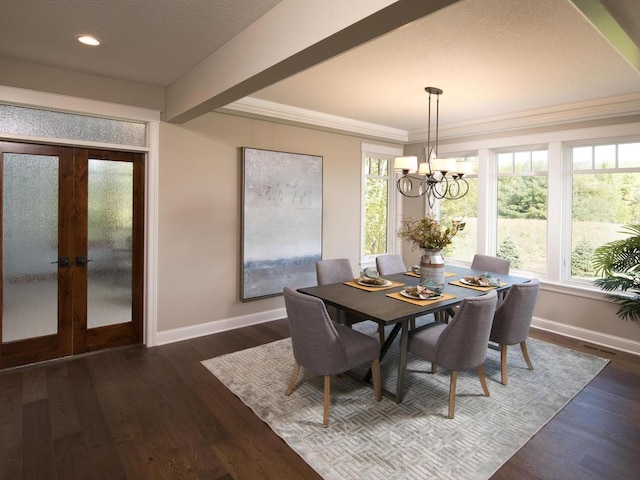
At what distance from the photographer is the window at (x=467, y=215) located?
527 centimetres

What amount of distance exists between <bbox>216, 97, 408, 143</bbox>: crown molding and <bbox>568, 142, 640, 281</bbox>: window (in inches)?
→ 91.1

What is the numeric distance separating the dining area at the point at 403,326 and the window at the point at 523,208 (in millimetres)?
1505

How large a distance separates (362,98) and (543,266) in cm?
303

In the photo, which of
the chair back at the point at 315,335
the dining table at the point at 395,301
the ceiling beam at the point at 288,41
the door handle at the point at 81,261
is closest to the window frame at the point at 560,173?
the dining table at the point at 395,301

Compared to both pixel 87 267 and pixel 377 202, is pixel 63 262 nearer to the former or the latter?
pixel 87 267

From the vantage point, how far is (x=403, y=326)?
2.71 metres

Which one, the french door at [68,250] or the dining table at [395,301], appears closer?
the dining table at [395,301]

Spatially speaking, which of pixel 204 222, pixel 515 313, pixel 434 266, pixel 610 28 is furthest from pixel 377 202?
pixel 610 28

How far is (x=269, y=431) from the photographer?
2387 millimetres

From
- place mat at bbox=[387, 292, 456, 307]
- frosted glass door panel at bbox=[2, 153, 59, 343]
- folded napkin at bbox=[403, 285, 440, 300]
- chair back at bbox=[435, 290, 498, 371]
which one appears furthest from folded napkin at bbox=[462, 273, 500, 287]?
frosted glass door panel at bbox=[2, 153, 59, 343]

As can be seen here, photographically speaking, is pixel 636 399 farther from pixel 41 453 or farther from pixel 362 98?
pixel 41 453

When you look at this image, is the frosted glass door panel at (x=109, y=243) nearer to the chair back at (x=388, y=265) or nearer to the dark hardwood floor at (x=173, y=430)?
the dark hardwood floor at (x=173, y=430)

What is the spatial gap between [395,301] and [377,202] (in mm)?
3138

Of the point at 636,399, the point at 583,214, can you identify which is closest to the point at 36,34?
the point at 636,399
